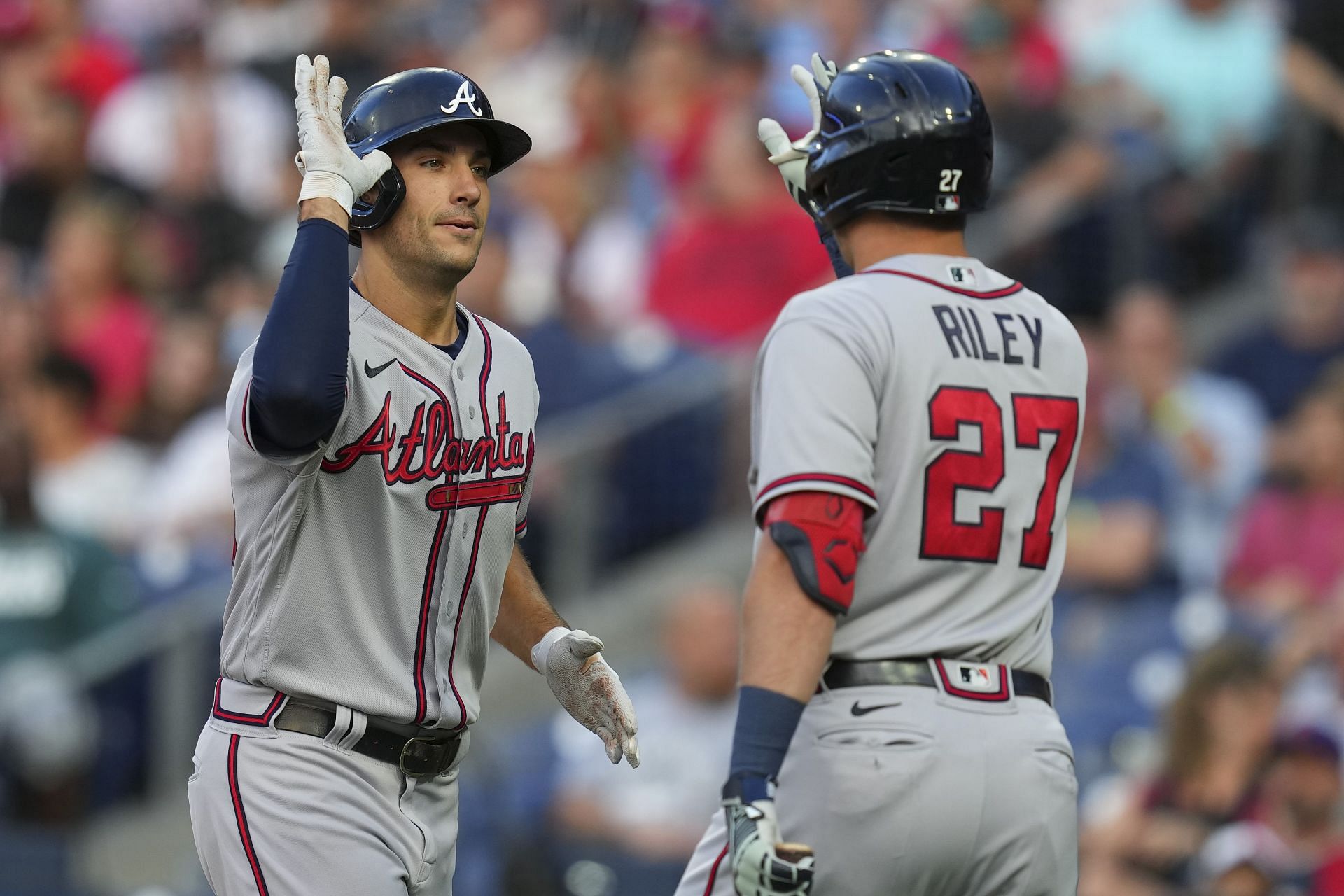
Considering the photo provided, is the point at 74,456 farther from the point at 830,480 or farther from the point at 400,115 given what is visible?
the point at 830,480

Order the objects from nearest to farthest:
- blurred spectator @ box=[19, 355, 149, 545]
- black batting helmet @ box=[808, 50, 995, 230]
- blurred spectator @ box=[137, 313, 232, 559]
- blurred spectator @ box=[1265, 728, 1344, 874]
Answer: black batting helmet @ box=[808, 50, 995, 230] < blurred spectator @ box=[1265, 728, 1344, 874] < blurred spectator @ box=[137, 313, 232, 559] < blurred spectator @ box=[19, 355, 149, 545]

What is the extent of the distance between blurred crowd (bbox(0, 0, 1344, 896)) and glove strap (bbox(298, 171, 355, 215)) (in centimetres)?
357

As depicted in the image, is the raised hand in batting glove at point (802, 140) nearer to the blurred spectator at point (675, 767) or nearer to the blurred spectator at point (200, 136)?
the blurred spectator at point (675, 767)

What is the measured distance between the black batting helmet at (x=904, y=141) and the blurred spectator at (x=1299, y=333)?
475cm

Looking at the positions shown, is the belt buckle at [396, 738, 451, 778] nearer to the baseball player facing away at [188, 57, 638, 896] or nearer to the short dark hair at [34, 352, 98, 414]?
the baseball player facing away at [188, 57, 638, 896]

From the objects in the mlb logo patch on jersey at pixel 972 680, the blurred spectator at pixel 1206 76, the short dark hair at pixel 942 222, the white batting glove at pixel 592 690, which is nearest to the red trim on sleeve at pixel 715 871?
the white batting glove at pixel 592 690

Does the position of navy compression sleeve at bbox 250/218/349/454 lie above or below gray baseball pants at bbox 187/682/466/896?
above

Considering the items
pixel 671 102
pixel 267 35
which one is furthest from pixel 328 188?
pixel 267 35

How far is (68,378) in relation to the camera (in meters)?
9.10

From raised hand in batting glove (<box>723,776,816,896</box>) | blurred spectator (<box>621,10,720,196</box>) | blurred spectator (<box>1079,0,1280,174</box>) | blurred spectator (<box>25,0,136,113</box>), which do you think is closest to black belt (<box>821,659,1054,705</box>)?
raised hand in batting glove (<box>723,776,816,896</box>)

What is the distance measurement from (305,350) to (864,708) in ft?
3.62

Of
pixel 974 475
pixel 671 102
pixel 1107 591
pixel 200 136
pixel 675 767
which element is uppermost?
pixel 671 102

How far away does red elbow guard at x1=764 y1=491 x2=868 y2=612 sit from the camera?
3.15 meters

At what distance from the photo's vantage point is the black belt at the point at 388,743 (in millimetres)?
3316
